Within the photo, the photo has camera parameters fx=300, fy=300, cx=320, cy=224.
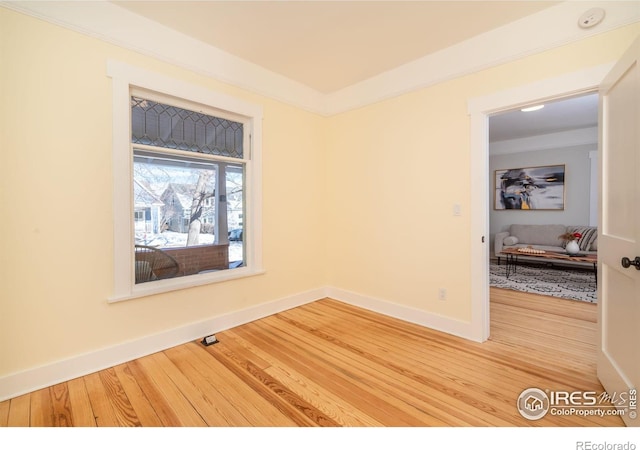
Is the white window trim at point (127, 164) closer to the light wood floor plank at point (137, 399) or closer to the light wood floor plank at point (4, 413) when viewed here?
the light wood floor plank at point (137, 399)

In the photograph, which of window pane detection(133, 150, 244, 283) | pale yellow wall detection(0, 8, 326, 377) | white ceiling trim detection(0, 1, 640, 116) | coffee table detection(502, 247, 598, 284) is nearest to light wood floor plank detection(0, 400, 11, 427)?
pale yellow wall detection(0, 8, 326, 377)

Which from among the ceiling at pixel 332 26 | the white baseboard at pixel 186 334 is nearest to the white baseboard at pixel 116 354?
the white baseboard at pixel 186 334

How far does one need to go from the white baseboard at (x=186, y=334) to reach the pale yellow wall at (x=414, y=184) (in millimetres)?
101

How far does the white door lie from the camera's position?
1.53 m

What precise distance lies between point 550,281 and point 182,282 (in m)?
5.19

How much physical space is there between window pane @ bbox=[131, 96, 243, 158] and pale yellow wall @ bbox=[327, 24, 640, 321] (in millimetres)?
1360

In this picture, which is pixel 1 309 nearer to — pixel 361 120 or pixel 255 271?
pixel 255 271

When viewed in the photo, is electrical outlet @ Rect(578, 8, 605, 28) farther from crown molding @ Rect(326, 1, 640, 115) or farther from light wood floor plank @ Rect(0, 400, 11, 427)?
light wood floor plank @ Rect(0, 400, 11, 427)

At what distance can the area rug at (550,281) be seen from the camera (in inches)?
158

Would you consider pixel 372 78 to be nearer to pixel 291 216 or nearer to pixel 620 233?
pixel 291 216
